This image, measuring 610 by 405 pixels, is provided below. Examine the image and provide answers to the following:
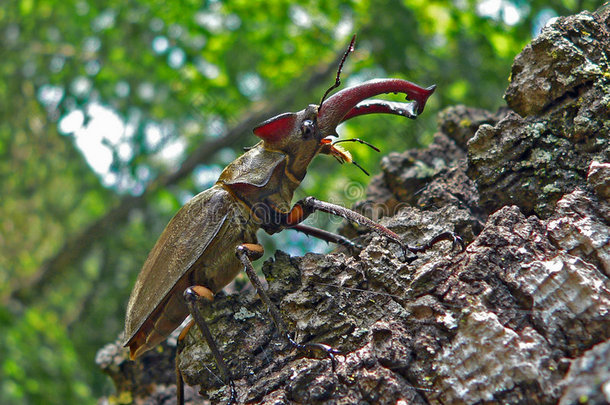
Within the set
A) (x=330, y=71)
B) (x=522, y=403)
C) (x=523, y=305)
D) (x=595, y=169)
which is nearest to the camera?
(x=522, y=403)

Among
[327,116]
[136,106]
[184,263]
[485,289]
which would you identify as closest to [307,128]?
[327,116]

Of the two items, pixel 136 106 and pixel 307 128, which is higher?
pixel 136 106

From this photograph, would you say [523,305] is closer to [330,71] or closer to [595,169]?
[595,169]

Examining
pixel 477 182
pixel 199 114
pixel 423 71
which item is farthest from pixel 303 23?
pixel 477 182

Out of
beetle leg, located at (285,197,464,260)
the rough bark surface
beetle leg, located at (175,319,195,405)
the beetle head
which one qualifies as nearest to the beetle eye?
the beetle head

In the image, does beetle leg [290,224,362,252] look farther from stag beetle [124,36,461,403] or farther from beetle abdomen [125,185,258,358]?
beetle abdomen [125,185,258,358]

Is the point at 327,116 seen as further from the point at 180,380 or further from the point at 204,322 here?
the point at 180,380

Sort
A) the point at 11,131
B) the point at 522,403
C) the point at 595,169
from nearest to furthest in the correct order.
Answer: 1. the point at 522,403
2. the point at 595,169
3. the point at 11,131
